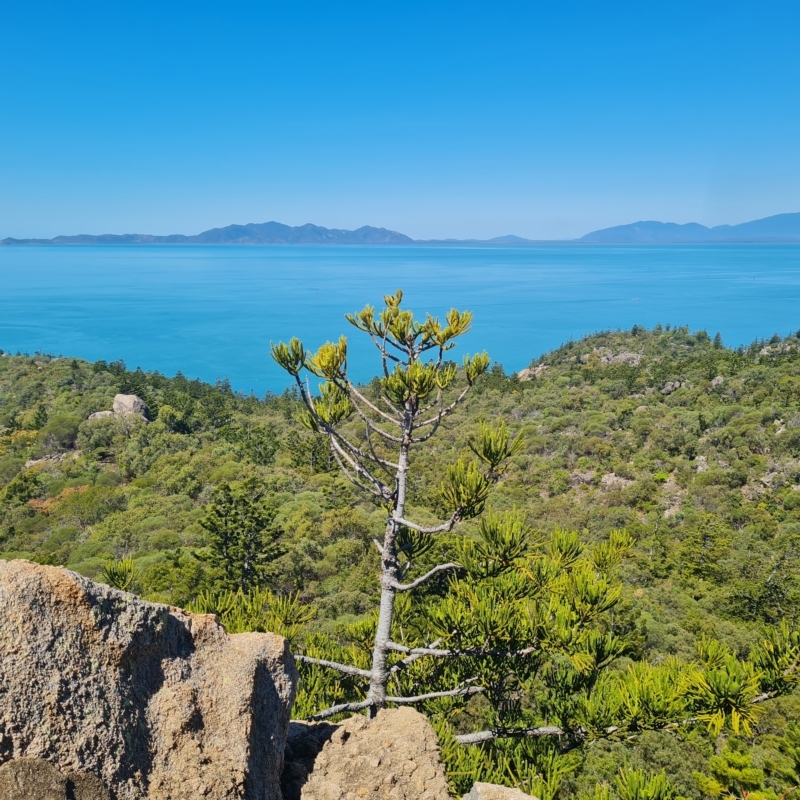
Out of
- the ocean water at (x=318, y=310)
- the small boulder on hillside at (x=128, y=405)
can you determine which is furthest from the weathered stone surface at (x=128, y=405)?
the ocean water at (x=318, y=310)

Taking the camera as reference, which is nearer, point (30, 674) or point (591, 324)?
point (30, 674)

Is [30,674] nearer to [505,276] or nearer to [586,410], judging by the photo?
[586,410]

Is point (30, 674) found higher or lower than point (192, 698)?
higher

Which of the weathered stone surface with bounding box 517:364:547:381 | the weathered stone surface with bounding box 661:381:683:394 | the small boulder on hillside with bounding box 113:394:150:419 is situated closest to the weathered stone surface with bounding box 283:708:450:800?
the weathered stone surface with bounding box 661:381:683:394

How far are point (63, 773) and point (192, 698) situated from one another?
0.59 metres

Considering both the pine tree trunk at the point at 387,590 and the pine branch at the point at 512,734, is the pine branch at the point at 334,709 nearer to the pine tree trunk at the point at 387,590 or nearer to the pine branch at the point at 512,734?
the pine tree trunk at the point at 387,590

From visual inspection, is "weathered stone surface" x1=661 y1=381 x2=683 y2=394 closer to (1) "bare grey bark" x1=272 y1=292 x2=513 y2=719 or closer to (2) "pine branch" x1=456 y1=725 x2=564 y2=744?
(2) "pine branch" x1=456 y1=725 x2=564 y2=744

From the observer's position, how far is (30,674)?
88.3 inches

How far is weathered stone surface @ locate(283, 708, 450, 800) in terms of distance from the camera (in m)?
3.13

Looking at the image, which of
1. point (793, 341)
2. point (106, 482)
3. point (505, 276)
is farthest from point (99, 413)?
point (505, 276)

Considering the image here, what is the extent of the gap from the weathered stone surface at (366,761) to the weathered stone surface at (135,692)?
0.89 feet

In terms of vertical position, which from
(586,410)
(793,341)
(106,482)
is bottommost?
(106,482)

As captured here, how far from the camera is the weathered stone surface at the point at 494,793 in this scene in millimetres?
3107

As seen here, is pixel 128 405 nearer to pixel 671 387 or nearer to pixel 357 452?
pixel 671 387
